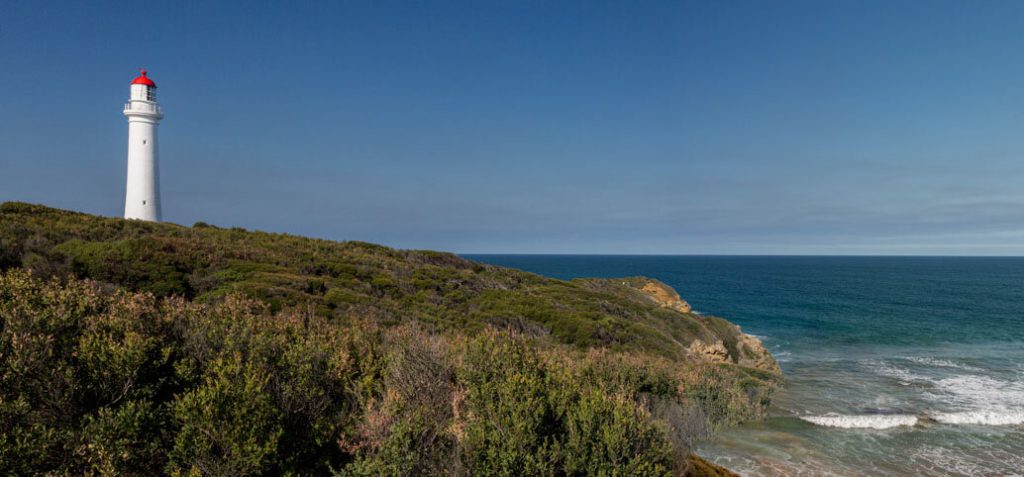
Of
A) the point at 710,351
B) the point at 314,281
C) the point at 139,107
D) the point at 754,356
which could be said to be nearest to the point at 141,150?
the point at 139,107

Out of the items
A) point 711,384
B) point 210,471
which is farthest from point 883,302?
point 210,471

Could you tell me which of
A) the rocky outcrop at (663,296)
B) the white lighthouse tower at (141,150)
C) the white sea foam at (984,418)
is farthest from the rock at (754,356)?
the white lighthouse tower at (141,150)

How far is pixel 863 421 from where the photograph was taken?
21.3m

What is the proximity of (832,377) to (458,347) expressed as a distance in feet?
97.5

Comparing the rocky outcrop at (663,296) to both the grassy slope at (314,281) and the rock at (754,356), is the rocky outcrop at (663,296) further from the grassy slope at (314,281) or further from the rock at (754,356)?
the rock at (754,356)

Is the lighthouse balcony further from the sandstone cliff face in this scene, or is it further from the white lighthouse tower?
the sandstone cliff face

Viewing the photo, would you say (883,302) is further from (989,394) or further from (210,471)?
(210,471)

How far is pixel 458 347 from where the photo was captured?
12164 mm

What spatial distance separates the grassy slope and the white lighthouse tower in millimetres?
5292

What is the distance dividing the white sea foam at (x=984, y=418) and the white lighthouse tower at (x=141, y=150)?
2006 inches

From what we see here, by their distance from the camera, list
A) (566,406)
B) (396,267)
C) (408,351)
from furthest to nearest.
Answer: (396,267) < (408,351) < (566,406)

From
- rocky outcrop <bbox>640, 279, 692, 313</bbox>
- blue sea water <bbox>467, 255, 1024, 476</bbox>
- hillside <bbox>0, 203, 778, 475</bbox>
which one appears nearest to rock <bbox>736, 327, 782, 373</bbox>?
blue sea water <bbox>467, 255, 1024, 476</bbox>

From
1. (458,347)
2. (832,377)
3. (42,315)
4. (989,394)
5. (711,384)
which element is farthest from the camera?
(832,377)

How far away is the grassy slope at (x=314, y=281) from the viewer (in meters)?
19.6
